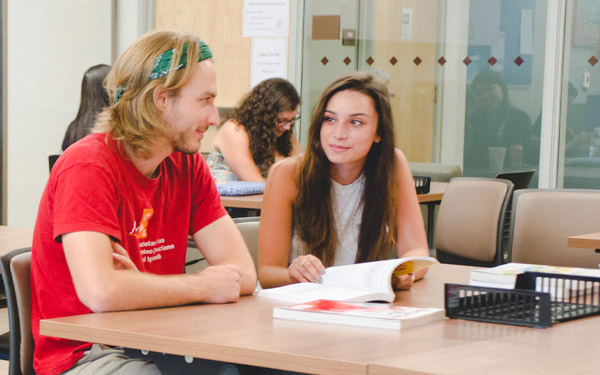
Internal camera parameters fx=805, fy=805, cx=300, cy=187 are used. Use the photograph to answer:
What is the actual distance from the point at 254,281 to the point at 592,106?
427 cm

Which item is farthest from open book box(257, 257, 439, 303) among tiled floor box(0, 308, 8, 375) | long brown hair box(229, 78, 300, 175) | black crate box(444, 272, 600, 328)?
long brown hair box(229, 78, 300, 175)

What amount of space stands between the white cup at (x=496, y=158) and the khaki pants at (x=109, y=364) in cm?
471

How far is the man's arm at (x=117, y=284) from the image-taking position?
1.73 metres

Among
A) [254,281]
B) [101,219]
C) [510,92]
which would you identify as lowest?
[254,281]

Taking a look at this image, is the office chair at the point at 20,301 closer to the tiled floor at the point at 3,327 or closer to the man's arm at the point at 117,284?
the man's arm at the point at 117,284

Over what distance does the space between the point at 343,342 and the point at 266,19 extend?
5.73 m

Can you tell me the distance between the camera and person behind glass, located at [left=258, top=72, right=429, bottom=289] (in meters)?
2.54

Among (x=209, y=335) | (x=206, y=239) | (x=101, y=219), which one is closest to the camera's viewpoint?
(x=209, y=335)

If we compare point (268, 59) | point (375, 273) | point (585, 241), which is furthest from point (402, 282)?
point (268, 59)

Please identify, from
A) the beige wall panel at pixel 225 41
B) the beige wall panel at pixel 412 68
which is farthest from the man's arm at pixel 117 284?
the beige wall panel at pixel 225 41

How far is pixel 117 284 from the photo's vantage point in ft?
5.70

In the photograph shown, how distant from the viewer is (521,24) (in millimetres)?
5848

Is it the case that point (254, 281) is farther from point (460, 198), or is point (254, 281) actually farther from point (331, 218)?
point (460, 198)

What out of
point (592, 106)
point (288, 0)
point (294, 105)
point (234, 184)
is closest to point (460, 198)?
point (234, 184)
